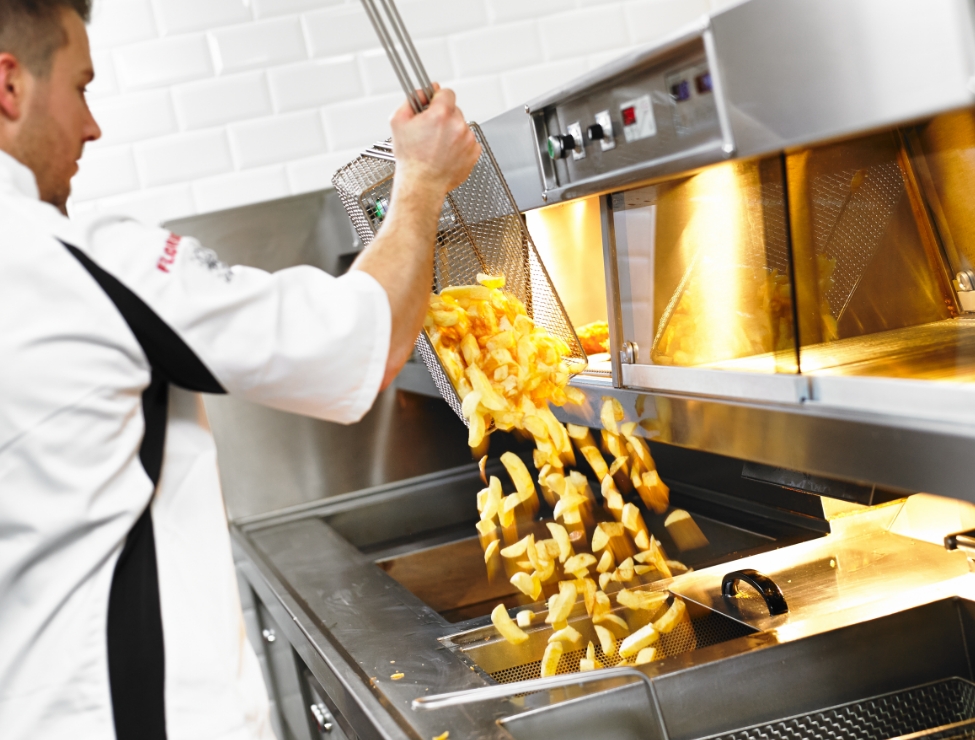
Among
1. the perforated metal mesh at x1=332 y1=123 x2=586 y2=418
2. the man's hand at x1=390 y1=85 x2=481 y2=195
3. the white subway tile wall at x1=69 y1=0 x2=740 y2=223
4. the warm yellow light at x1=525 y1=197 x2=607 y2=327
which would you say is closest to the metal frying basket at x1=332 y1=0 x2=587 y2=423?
the perforated metal mesh at x1=332 y1=123 x2=586 y2=418

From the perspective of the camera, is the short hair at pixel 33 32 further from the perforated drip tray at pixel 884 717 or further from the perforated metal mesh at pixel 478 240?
the perforated drip tray at pixel 884 717

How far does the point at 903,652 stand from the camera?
121cm

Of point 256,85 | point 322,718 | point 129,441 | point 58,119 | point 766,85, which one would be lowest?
point 322,718

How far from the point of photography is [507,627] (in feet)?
4.66

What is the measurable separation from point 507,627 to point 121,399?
675mm

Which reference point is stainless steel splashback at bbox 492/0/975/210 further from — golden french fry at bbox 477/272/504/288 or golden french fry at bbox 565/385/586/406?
golden french fry at bbox 565/385/586/406

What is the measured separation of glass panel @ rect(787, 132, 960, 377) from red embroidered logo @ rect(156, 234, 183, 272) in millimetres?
634

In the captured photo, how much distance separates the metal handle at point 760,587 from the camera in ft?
4.29

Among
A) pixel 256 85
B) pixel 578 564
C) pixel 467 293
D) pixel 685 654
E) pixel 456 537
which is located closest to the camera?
pixel 685 654

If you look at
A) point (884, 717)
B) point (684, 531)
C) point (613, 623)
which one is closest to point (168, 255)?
point (613, 623)

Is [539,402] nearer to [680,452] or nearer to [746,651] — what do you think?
[746,651]

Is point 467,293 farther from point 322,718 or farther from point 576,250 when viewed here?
point 322,718

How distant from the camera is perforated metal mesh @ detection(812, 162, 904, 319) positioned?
1.09m

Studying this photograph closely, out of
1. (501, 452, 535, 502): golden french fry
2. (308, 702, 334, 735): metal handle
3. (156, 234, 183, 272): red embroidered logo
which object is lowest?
(308, 702, 334, 735): metal handle
